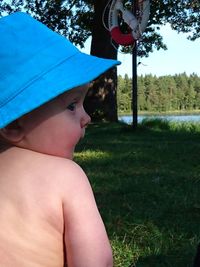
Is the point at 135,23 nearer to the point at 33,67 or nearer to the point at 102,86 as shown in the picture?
the point at 102,86

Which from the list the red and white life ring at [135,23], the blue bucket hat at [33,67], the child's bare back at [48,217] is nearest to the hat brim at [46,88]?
the blue bucket hat at [33,67]

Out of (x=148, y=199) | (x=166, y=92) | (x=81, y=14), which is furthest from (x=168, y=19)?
(x=166, y=92)

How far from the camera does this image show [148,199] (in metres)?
4.28

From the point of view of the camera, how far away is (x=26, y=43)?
1301 millimetres

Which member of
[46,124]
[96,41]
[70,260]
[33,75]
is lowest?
[70,260]

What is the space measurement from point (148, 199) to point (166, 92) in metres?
45.1

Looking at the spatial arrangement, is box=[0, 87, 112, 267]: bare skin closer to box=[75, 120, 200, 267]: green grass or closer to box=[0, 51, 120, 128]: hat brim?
box=[0, 51, 120, 128]: hat brim

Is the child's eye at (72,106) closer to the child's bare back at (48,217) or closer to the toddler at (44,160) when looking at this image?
the toddler at (44,160)

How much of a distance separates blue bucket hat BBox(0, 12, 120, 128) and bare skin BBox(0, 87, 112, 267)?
7 centimetres

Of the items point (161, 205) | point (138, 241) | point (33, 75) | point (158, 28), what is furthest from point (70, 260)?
point (158, 28)

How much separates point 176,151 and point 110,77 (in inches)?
336

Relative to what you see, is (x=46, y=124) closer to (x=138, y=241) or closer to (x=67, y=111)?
(x=67, y=111)

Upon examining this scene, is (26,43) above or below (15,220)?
above

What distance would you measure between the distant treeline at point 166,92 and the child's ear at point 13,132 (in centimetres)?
3759
